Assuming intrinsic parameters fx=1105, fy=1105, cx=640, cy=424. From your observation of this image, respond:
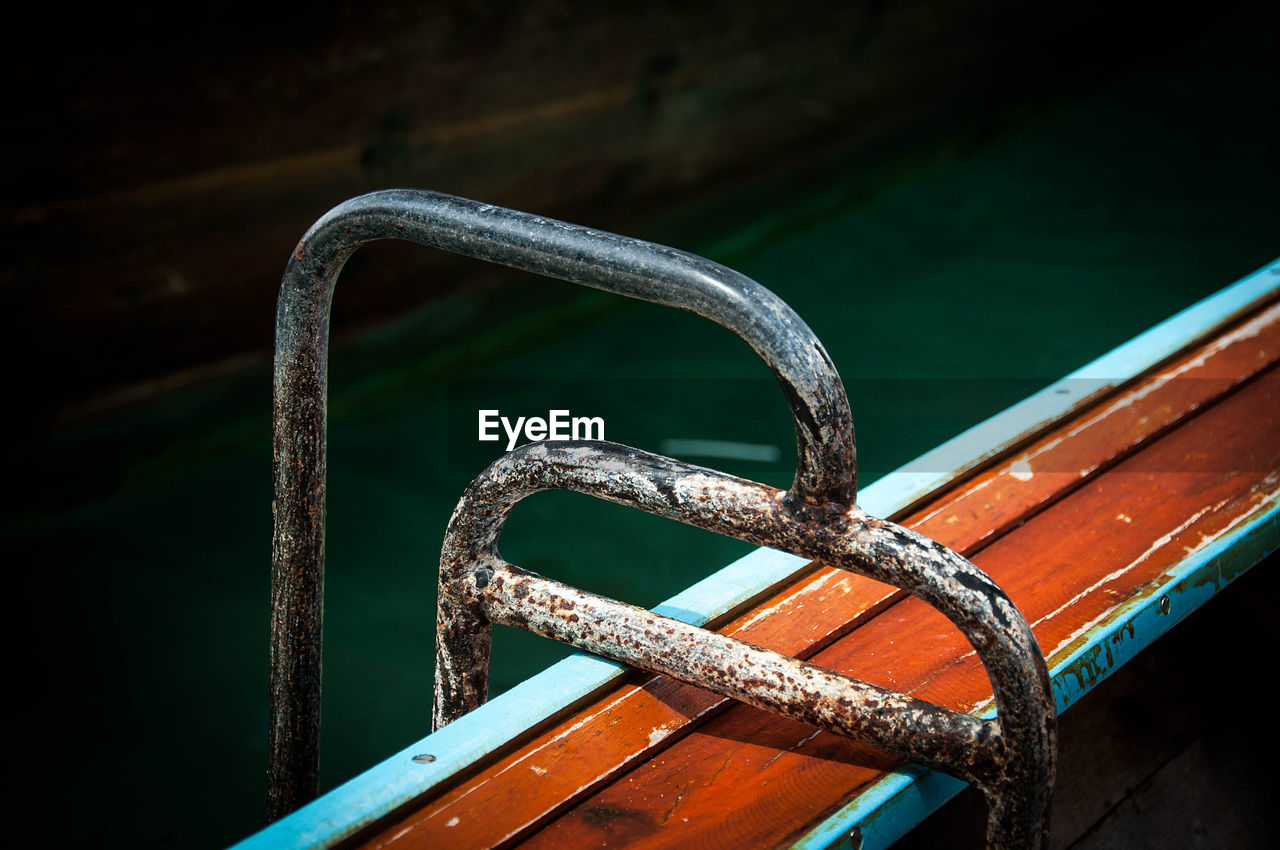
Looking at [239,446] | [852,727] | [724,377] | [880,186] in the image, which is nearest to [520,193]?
[724,377]

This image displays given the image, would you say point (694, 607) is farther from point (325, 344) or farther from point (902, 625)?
point (325, 344)

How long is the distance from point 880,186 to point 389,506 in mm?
2486

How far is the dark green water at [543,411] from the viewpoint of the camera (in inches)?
81.1

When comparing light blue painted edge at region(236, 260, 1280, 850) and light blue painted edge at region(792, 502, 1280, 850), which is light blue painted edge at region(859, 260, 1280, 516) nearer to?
light blue painted edge at region(236, 260, 1280, 850)

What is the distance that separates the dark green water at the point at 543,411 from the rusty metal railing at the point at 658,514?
45.7 inches

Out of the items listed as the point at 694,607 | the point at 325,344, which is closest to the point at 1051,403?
the point at 694,607

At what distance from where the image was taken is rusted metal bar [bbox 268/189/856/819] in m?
0.65

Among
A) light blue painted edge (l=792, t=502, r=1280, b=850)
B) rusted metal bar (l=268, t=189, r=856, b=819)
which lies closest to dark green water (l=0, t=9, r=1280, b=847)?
rusted metal bar (l=268, t=189, r=856, b=819)

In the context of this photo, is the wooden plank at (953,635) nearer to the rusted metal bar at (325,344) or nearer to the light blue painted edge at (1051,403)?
the light blue painted edge at (1051,403)

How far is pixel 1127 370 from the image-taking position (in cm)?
130

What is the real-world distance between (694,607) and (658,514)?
0.76ft

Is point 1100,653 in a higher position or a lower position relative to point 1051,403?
lower

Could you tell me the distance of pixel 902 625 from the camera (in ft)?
3.03

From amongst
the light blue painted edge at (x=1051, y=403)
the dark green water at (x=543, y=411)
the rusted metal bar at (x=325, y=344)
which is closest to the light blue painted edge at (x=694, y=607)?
the light blue painted edge at (x=1051, y=403)
